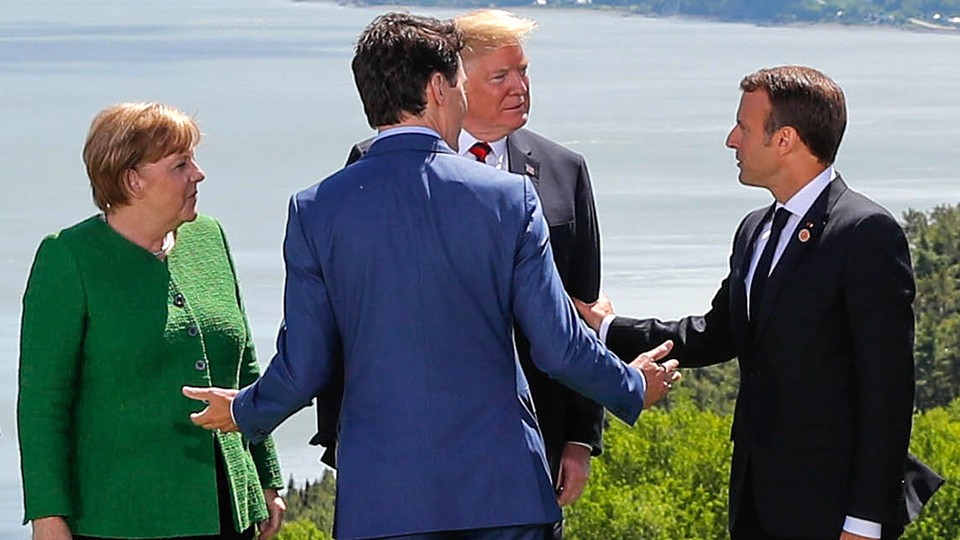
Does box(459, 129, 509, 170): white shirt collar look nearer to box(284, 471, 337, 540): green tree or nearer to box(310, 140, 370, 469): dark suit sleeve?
box(310, 140, 370, 469): dark suit sleeve

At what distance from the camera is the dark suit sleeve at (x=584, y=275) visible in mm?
4320

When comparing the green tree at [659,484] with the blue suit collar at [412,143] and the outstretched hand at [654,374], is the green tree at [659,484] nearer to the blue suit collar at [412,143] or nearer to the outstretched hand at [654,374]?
the outstretched hand at [654,374]

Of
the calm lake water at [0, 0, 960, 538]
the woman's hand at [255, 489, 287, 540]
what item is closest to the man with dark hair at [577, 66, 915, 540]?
the woman's hand at [255, 489, 287, 540]

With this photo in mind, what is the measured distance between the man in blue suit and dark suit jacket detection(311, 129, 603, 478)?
944 mm

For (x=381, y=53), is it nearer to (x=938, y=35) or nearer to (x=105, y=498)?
(x=105, y=498)

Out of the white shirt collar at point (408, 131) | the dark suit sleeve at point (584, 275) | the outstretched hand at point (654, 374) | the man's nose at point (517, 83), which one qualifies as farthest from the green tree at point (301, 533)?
the white shirt collar at point (408, 131)

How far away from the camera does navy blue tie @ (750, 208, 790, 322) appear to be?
12.8ft

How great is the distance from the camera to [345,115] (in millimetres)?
63062

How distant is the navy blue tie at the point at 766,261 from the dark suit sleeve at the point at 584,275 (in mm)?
541

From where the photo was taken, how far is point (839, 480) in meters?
3.82

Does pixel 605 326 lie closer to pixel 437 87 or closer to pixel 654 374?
pixel 654 374

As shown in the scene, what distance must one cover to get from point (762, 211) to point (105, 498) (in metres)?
1.68

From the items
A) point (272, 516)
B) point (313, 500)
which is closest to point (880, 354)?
point (272, 516)

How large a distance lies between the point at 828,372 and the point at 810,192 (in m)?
0.42
